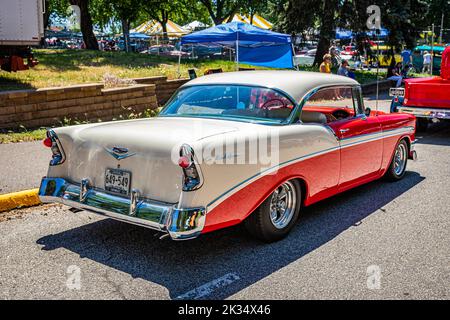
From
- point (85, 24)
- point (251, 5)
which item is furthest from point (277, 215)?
point (251, 5)

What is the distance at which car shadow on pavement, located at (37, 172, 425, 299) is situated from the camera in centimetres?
394

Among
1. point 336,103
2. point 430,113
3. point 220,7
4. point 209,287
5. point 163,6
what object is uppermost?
point 220,7

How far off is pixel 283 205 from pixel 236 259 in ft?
2.61

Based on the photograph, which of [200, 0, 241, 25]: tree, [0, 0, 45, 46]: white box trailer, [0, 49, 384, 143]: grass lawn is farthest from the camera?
[200, 0, 241, 25]: tree

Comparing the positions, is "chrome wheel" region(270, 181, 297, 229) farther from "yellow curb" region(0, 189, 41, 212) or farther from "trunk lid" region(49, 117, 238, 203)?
"yellow curb" region(0, 189, 41, 212)

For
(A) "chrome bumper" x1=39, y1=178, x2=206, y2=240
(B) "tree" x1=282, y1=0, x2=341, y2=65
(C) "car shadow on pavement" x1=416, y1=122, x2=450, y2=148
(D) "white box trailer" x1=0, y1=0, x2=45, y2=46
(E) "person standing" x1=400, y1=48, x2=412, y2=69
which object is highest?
(B) "tree" x1=282, y1=0, x2=341, y2=65

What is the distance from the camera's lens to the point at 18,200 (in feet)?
18.4

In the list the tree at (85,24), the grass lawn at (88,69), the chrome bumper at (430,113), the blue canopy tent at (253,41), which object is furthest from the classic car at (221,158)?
the tree at (85,24)

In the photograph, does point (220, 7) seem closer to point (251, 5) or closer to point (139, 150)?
point (251, 5)

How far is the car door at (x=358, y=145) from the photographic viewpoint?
5430 mm

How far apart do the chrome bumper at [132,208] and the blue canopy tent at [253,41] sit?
36.4 ft

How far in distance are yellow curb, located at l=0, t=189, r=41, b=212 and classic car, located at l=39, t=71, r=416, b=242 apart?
105 cm

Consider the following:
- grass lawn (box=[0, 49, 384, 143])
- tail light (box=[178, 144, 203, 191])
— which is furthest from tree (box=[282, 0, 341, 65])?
tail light (box=[178, 144, 203, 191])
